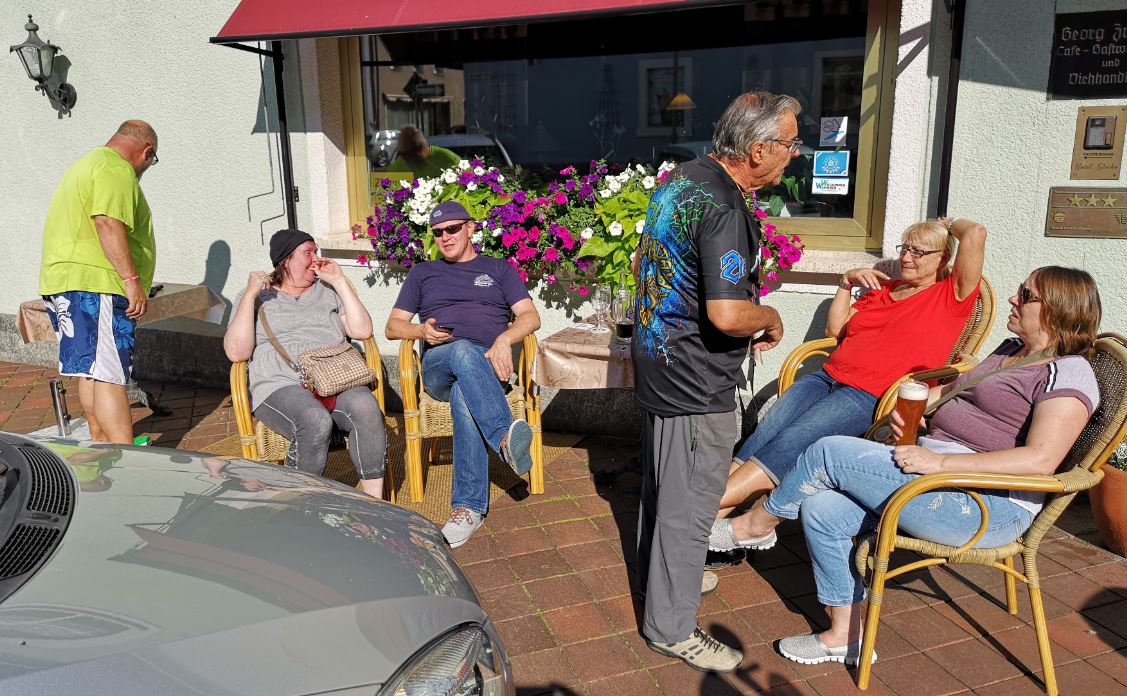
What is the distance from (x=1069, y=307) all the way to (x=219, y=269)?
5538 millimetres

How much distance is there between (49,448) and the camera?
7.37 feet

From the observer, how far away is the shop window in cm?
459

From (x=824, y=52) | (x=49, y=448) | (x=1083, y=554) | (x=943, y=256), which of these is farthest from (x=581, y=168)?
(x=49, y=448)

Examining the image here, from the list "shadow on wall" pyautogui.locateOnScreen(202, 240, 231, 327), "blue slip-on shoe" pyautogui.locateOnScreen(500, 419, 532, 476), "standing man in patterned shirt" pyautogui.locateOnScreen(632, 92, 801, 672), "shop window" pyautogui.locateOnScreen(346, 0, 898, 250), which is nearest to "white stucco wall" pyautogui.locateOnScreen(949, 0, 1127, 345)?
"shop window" pyautogui.locateOnScreen(346, 0, 898, 250)

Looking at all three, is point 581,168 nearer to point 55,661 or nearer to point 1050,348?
point 1050,348

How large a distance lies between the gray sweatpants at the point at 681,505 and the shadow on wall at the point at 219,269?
441 cm

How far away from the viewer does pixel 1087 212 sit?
395cm

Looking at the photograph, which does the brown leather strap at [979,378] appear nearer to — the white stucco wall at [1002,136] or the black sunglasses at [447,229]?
the white stucco wall at [1002,136]

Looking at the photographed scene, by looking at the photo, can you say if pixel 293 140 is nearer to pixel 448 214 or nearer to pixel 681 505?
pixel 448 214

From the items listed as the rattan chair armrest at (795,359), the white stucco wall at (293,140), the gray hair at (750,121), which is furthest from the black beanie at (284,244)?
the rattan chair armrest at (795,359)

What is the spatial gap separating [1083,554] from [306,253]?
368 cm

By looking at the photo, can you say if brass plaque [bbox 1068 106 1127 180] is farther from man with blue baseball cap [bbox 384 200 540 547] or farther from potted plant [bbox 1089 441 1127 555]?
man with blue baseball cap [bbox 384 200 540 547]

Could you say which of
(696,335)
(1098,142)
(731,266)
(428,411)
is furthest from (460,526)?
(1098,142)

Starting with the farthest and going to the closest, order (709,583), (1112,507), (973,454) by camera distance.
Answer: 1. (1112,507)
2. (709,583)
3. (973,454)
